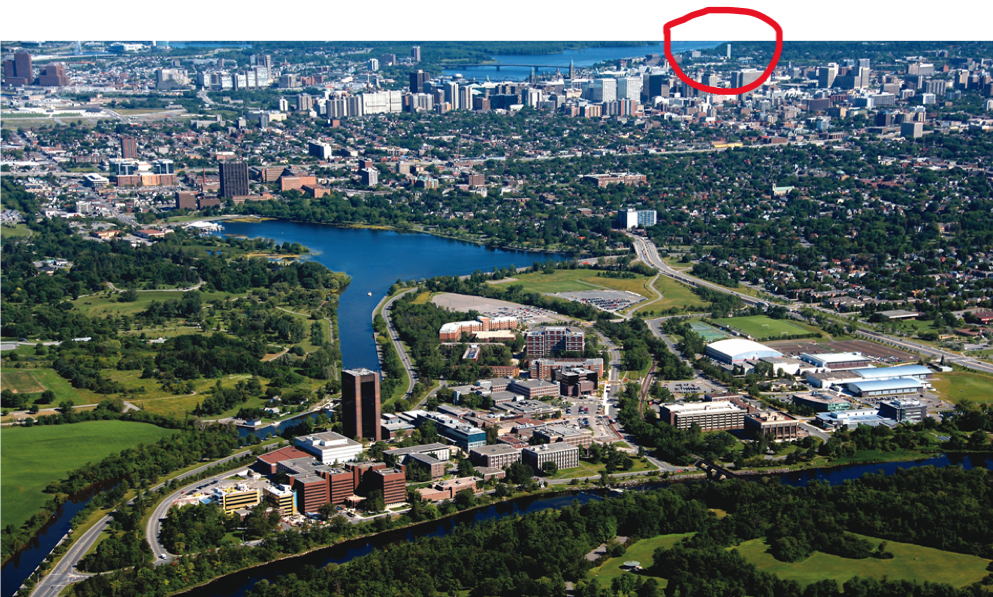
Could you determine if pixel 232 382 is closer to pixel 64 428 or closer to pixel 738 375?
pixel 64 428

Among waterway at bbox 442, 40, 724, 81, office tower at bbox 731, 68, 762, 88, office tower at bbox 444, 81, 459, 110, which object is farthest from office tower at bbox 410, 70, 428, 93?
office tower at bbox 731, 68, 762, 88

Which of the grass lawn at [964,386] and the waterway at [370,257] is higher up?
the grass lawn at [964,386]

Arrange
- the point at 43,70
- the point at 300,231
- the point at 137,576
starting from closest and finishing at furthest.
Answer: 1. the point at 137,576
2. the point at 300,231
3. the point at 43,70

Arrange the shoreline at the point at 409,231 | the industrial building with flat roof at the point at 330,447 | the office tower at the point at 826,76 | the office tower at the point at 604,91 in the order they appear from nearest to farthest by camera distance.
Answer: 1. the industrial building with flat roof at the point at 330,447
2. the shoreline at the point at 409,231
3. the office tower at the point at 604,91
4. the office tower at the point at 826,76

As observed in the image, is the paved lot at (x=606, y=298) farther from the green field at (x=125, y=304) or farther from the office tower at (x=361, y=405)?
the office tower at (x=361, y=405)

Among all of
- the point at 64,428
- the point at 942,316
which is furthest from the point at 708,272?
the point at 64,428

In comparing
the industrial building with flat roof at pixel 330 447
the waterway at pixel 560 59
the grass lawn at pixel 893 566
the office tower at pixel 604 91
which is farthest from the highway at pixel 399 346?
the waterway at pixel 560 59
